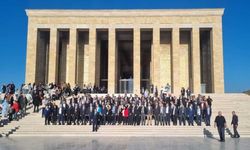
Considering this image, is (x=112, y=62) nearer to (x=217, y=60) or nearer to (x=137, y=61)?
(x=137, y=61)

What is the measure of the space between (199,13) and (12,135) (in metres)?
25.7

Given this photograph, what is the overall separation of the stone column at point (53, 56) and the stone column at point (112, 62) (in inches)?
240

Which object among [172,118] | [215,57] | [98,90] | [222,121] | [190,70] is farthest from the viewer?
[190,70]

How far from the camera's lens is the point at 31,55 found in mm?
36875

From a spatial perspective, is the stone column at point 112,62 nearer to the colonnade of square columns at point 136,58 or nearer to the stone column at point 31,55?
the colonnade of square columns at point 136,58

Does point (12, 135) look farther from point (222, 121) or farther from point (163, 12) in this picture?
point (163, 12)

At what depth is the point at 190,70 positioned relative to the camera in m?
38.8

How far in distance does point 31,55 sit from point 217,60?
67.6ft

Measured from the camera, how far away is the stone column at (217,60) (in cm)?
3584

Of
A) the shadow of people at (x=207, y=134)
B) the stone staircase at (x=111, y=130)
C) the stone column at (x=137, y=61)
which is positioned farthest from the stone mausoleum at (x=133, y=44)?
the shadow of people at (x=207, y=134)

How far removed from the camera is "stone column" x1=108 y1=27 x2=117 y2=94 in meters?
36.3

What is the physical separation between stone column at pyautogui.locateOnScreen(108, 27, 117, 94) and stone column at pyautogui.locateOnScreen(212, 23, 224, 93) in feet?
35.7

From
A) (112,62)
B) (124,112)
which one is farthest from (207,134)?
(112,62)

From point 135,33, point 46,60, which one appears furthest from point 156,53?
point 46,60
